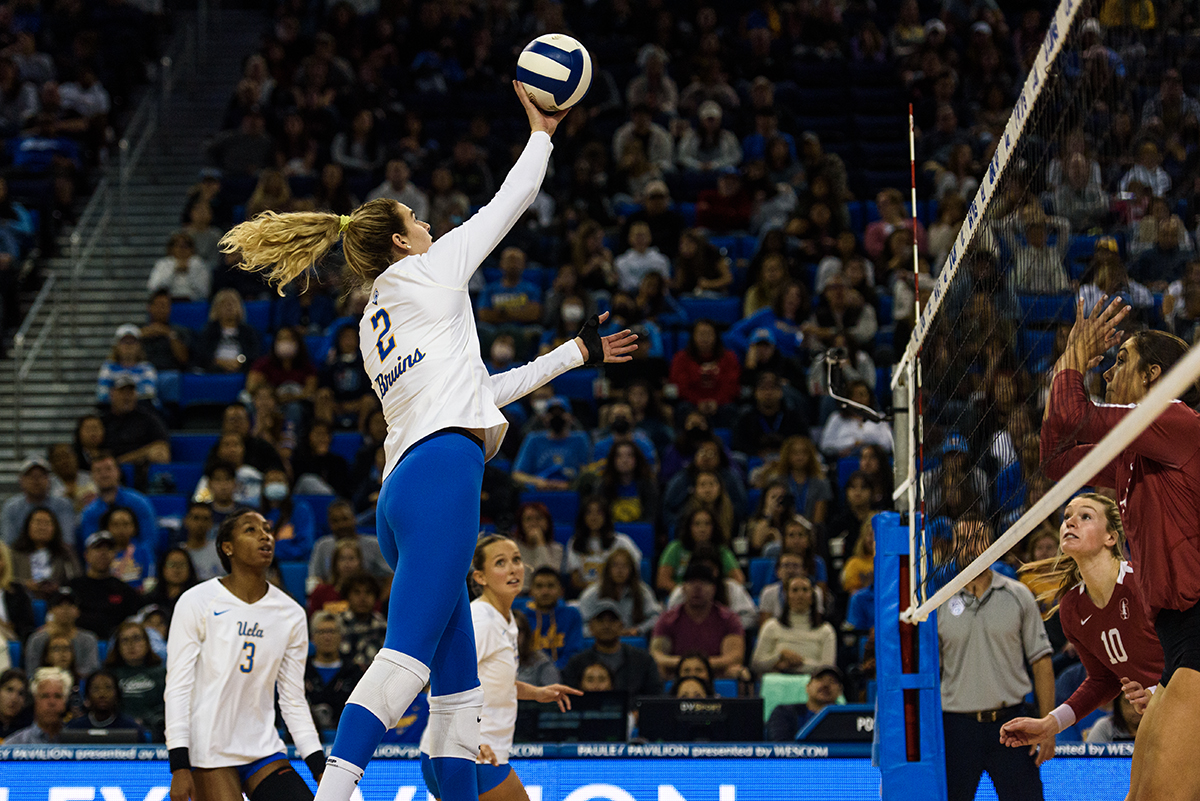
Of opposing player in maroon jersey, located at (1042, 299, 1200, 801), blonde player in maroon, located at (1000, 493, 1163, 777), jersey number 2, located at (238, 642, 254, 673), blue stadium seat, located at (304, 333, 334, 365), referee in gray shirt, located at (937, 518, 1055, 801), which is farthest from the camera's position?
blue stadium seat, located at (304, 333, 334, 365)

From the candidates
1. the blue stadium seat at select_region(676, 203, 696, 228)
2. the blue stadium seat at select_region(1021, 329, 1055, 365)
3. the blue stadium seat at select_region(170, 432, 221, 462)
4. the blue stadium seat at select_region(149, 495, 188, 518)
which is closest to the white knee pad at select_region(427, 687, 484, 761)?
the blue stadium seat at select_region(1021, 329, 1055, 365)

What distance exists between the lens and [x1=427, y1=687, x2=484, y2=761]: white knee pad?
454 cm

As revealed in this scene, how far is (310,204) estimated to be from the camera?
1406 centimetres

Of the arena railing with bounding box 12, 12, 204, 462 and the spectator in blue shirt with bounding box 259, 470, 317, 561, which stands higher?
the arena railing with bounding box 12, 12, 204, 462

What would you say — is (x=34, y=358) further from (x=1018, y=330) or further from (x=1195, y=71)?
(x=1195, y=71)

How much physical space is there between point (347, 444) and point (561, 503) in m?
2.17

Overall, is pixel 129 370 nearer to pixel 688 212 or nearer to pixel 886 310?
pixel 688 212

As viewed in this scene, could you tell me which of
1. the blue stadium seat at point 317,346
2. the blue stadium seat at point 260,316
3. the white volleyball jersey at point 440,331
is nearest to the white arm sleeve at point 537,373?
the white volleyball jersey at point 440,331

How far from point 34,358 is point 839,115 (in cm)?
923

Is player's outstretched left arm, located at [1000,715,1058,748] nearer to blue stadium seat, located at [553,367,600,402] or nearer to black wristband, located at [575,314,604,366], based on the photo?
black wristband, located at [575,314,604,366]

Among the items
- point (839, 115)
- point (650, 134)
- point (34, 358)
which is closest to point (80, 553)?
point (34, 358)

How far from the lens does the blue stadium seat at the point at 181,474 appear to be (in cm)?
1225

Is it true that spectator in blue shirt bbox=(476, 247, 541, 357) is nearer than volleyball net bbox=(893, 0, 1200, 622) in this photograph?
No

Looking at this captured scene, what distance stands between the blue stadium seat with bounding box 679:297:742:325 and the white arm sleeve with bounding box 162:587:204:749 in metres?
8.06
